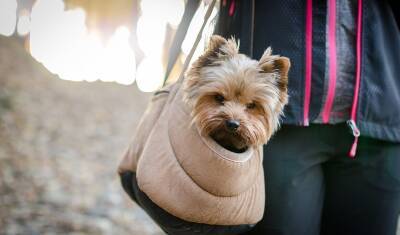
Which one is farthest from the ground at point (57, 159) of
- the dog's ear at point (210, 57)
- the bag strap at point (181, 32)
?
the dog's ear at point (210, 57)

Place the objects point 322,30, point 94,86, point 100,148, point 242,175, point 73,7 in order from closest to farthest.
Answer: point 242,175 → point 322,30 → point 100,148 → point 73,7 → point 94,86

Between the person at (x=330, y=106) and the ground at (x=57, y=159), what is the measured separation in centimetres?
320

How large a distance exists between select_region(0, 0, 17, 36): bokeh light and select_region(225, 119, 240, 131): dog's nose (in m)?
11.4

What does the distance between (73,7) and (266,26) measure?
11.5 m

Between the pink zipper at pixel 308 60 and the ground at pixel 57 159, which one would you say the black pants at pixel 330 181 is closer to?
the pink zipper at pixel 308 60

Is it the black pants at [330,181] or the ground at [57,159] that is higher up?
the black pants at [330,181]

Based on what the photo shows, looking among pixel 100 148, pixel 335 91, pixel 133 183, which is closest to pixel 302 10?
pixel 335 91

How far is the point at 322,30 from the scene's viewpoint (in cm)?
203

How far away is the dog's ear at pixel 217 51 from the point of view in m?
1.99

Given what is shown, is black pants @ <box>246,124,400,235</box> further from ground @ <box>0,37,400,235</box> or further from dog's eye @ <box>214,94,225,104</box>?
ground @ <box>0,37,400,235</box>

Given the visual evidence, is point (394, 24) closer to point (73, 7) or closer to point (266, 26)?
point (266, 26)

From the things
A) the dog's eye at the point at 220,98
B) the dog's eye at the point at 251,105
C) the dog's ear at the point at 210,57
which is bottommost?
→ the dog's eye at the point at 251,105

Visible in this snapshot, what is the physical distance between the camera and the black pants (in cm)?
207

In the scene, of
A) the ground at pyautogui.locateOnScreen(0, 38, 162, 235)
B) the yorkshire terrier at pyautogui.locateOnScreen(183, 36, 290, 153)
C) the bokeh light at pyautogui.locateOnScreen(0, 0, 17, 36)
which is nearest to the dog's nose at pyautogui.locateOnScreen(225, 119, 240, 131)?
the yorkshire terrier at pyautogui.locateOnScreen(183, 36, 290, 153)
